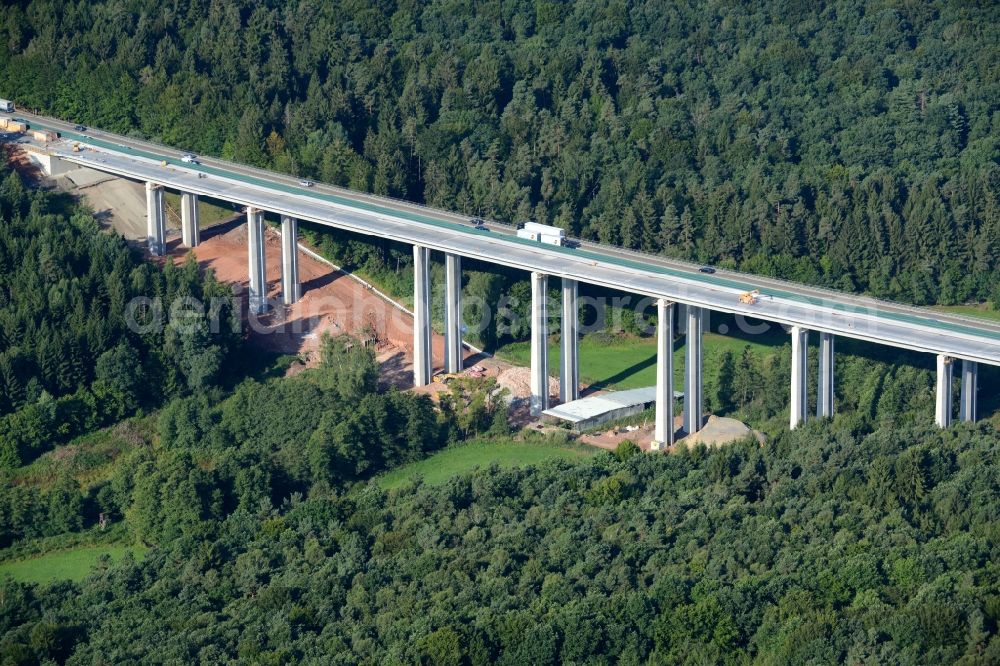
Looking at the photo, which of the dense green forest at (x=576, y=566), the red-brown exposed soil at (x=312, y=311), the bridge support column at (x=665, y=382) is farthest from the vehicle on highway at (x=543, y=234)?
the dense green forest at (x=576, y=566)

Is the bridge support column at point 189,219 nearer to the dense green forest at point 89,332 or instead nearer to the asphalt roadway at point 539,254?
the asphalt roadway at point 539,254

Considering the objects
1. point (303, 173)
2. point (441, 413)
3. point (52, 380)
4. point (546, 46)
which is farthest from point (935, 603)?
point (546, 46)

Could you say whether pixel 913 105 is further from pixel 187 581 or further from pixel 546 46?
pixel 187 581

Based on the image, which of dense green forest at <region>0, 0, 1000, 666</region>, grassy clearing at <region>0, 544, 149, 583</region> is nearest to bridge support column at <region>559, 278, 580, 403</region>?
dense green forest at <region>0, 0, 1000, 666</region>

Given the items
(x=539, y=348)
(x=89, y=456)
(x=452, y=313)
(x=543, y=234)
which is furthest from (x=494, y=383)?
(x=89, y=456)

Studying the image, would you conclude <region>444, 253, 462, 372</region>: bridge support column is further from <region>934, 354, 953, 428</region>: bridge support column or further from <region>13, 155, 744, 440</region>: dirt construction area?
<region>934, 354, 953, 428</region>: bridge support column

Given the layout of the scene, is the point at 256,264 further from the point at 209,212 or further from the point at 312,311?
the point at 209,212
